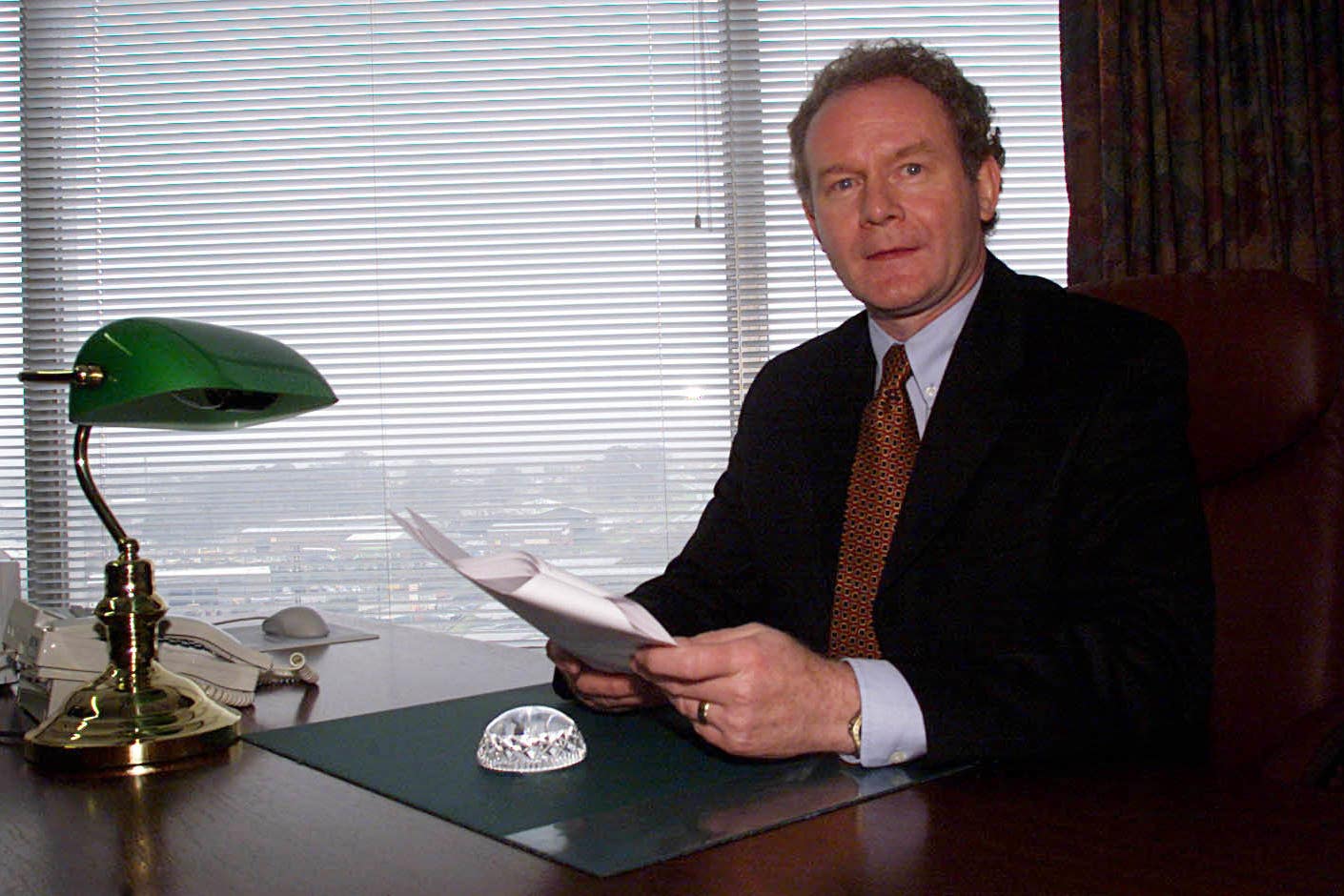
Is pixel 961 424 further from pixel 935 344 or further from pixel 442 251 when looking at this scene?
pixel 442 251

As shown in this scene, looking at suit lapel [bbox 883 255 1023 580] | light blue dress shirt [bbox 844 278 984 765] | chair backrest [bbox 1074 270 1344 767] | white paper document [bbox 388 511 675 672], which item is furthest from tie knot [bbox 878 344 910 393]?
white paper document [bbox 388 511 675 672]

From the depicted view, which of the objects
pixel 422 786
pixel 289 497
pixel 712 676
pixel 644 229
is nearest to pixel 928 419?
pixel 712 676

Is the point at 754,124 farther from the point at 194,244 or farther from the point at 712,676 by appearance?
the point at 712,676

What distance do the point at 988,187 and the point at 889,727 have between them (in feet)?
3.18

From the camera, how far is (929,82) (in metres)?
1.60

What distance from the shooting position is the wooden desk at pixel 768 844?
0.69 metres

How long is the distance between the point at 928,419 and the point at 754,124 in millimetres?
1926

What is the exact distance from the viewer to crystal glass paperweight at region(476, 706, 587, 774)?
Answer: 3.18ft

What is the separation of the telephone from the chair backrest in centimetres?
115

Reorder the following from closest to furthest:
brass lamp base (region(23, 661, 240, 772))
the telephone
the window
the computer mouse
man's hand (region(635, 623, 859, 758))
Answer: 1. man's hand (region(635, 623, 859, 758))
2. brass lamp base (region(23, 661, 240, 772))
3. the telephone
4. the computer mouse
5. the window

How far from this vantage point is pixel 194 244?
3.12 metres

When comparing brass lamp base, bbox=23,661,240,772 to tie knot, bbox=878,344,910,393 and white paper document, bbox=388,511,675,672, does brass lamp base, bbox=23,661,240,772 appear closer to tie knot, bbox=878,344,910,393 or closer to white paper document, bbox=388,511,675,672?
white paper document, bbox=388,511,675,672

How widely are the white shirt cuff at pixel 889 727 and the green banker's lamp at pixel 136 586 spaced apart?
24.0 inches

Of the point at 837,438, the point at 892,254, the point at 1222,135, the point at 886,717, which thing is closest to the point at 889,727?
the point at 886,717
